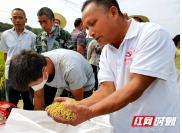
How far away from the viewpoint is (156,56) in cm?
103

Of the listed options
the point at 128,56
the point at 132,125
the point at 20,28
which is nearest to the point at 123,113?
the point at 132,125

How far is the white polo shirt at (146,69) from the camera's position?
1.03 metres

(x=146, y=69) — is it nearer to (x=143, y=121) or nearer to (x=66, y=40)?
(x=143, y=121)

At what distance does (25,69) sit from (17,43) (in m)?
1.68

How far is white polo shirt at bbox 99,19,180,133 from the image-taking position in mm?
1032

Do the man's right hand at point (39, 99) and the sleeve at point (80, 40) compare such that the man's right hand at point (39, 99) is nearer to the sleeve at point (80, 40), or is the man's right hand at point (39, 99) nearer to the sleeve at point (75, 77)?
the sleeve at point (75, 77)

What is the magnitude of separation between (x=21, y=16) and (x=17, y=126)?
2.38 metres

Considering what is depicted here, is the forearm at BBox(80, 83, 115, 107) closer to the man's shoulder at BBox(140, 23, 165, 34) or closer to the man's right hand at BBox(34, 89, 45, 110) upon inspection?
the man's shoulder at BBox(140, 23, 165, 34)

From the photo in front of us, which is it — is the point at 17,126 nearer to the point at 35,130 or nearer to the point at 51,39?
the point at 35,130

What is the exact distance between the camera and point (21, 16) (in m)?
3.01

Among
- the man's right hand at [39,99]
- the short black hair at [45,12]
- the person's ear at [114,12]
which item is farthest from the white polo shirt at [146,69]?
the short black hair at [45,12]

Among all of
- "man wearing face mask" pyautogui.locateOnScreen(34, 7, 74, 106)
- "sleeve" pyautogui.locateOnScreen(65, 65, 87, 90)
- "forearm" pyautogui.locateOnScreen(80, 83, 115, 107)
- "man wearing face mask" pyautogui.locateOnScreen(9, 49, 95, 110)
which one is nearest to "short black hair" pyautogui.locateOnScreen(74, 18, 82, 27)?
"man wearing face mask" pyautogui.locateOnScreen(34, 7, 74, 106)

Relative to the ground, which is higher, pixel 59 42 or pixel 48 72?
pixel 59 42

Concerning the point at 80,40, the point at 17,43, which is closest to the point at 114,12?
the point at 17,43
